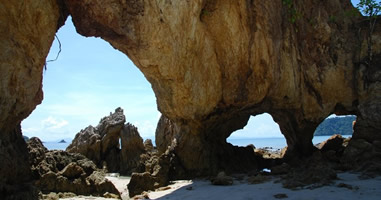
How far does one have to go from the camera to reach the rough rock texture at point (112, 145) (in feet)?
72.4

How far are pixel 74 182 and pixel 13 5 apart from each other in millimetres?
5580

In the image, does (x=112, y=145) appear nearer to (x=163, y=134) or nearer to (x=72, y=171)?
(x=163, y=134)

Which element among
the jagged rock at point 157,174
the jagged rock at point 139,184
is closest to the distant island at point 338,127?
the jagged rock at point 157,174

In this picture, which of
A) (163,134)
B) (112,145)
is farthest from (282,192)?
(112,145)

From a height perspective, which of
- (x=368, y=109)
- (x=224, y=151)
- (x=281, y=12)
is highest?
(x=281, y=12)

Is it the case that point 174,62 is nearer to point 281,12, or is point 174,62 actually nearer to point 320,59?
point 281,12

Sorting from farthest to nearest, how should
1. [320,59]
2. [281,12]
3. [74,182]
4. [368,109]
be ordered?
[320,59]
[281,12]
[368,109]
[74,182]

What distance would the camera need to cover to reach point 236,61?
42.6 feet

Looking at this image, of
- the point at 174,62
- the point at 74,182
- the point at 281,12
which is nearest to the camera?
the point at 74,182

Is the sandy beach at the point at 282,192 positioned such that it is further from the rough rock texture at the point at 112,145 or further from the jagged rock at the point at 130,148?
the rough rock texture at the point at 112,145

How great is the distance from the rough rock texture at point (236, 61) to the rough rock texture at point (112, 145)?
325 inches

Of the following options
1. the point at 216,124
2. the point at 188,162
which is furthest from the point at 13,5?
the point at 216,124

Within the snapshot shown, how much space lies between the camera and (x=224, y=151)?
15.7 m

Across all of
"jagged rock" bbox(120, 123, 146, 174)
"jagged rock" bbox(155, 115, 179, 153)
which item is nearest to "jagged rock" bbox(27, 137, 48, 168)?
"jagged rock" bbox(120, 123, 146, 174)
